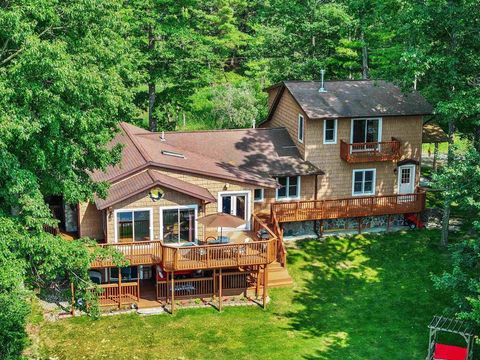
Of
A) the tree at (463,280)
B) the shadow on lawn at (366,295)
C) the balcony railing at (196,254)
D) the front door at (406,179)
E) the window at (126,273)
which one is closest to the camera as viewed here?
the tree at (463,280)

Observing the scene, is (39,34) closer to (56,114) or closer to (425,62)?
(56,114)

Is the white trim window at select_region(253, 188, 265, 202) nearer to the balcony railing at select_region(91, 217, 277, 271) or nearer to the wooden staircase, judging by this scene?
the wooden staircase

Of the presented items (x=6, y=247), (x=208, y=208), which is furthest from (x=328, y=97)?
(x=6, y=247)

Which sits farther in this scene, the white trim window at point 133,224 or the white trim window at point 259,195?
the white trim window at point 259,195

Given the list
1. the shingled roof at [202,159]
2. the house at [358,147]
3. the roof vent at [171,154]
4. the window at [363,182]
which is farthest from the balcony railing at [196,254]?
the window at [363,182]

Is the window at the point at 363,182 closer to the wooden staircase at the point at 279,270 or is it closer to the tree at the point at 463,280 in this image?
the wooden staircase at the point at 279,270

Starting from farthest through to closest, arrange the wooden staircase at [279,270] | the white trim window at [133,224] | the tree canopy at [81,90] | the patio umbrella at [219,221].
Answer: the wooden staircase at [279,270] → the white trim window at [133,224] → the patio umbrella at [219,221] → the tree canopy at [81,90]
